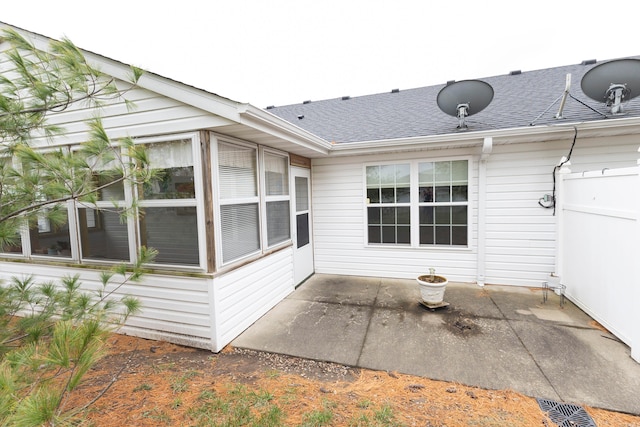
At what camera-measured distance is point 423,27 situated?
23.1 ft

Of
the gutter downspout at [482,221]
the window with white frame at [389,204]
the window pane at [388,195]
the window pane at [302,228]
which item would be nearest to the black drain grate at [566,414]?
the gutter downspout at [482,221]

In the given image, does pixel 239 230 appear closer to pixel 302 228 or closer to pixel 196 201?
pixel 196 201

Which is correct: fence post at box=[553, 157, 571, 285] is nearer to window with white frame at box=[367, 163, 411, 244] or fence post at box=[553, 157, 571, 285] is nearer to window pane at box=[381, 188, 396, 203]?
window with white frame at box=[367, 163, 411, 244]

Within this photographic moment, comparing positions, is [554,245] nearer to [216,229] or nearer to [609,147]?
[609,147]

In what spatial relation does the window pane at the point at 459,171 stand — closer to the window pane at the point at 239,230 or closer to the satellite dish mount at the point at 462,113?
the satellite dish mount at the point at 462,113

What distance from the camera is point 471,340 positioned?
3084mm

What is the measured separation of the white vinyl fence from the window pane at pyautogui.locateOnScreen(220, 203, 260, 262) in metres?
4.22

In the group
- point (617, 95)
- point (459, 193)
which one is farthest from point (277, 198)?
point (617, 95)

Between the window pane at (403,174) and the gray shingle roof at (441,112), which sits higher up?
the gray shingle roof at (441,112)

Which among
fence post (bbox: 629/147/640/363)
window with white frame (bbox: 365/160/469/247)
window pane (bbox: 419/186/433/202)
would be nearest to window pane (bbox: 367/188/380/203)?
window with white frame (bbox: 365/160/469/247)

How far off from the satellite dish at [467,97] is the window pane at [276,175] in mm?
3162

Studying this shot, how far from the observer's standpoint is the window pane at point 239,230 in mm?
3238

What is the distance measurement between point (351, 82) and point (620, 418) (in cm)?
1374

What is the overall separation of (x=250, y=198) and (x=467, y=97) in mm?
4134
